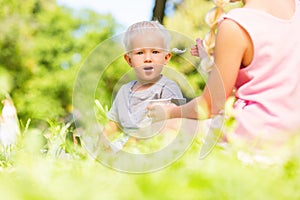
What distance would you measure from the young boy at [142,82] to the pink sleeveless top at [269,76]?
54cm

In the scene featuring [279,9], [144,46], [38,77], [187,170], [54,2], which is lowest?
[38,77]

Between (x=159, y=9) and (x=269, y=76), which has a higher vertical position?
(x=269, y=76)

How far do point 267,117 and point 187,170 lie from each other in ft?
3.26

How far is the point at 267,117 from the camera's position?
5.32 feet

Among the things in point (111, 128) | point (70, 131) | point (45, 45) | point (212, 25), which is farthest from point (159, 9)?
point (45, 45)

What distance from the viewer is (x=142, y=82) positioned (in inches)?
89.7

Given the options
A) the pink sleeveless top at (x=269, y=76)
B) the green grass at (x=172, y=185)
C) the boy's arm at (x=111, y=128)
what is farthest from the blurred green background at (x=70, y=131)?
the pink sleeveless top at (x=269, y=76)

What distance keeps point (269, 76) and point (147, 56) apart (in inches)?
25.8

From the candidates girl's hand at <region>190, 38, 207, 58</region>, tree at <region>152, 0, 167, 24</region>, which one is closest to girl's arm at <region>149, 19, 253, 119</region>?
girl's hand at <region>190, 38, 207, 58</region>

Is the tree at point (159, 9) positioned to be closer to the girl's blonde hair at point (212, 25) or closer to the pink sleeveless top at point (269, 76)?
the girl's blonde hair at point (212, 25)

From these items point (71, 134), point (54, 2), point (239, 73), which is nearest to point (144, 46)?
point (71, 134)

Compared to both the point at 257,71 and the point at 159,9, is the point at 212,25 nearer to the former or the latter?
the point at 159,9

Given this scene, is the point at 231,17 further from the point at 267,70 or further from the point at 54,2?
the point at 54,2

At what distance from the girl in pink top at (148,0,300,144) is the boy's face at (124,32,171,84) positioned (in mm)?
538
